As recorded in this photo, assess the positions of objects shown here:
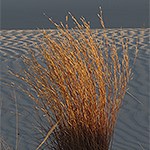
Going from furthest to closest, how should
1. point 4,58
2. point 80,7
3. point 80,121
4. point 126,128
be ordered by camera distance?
1. point 80,7
2. point 4,58
3. point 126,128
4. point 80,121

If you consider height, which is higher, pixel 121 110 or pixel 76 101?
pixel 76 101

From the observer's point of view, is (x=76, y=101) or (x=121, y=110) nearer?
(x=76, y=101)

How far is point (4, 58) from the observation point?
294 inches

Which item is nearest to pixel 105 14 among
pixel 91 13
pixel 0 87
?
pixel 91 13

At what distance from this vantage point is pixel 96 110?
341 cm

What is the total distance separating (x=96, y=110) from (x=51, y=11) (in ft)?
44.3

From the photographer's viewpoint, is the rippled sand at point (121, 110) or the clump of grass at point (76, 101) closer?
the clump of grass at point (76, 101)

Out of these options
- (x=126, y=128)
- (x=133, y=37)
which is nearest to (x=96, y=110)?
(x=126, y=128)

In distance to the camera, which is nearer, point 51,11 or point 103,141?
point 103,141

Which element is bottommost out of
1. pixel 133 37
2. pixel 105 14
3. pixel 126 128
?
pixel 126 128

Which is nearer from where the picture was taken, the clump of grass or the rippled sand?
the clump of grass

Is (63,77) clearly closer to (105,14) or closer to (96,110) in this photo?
(96,110)

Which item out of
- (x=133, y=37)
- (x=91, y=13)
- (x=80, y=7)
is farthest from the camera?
(x=80, y=7)

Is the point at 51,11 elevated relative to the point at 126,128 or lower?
elevated
